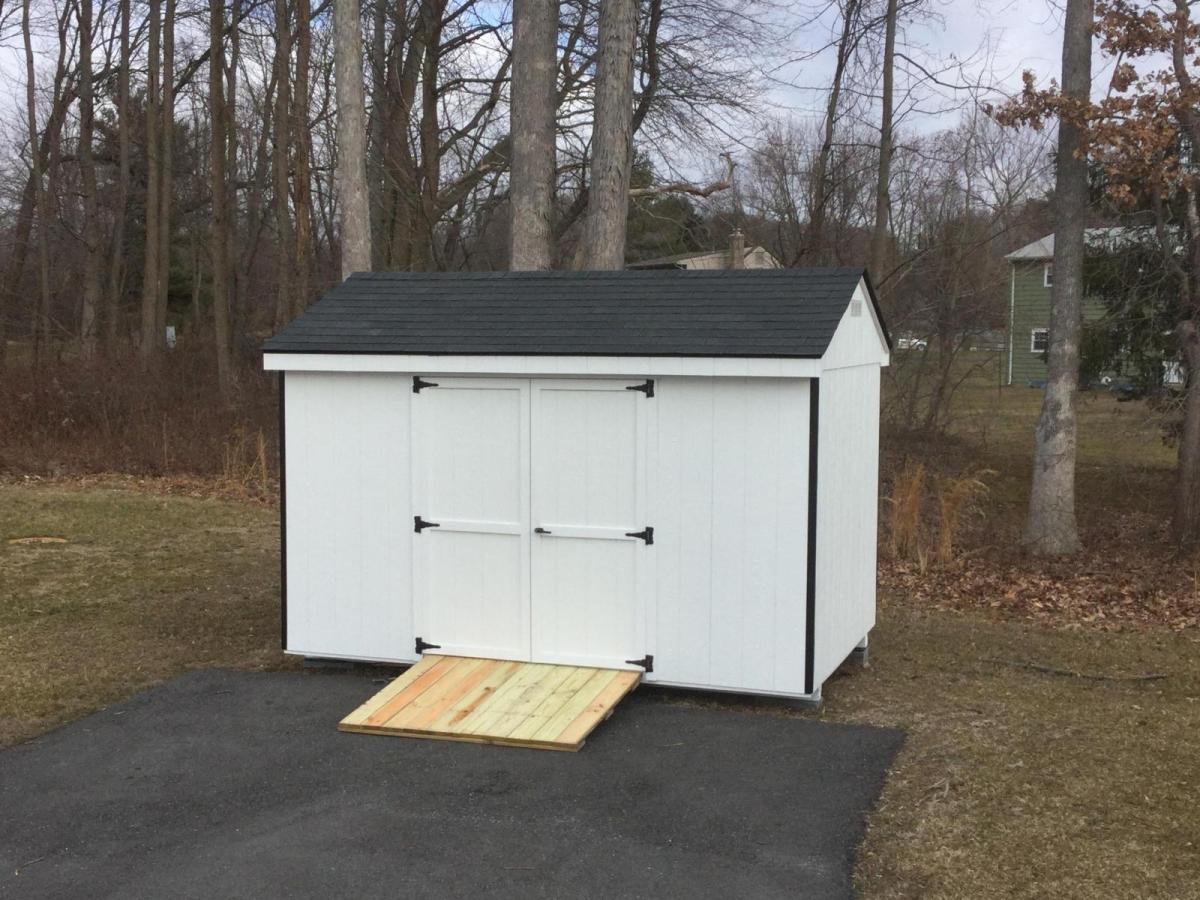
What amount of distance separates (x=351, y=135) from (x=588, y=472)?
Result: 28.3ft

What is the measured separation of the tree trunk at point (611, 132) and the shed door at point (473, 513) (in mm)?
5110

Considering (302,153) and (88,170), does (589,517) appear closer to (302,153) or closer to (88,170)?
(302,153)

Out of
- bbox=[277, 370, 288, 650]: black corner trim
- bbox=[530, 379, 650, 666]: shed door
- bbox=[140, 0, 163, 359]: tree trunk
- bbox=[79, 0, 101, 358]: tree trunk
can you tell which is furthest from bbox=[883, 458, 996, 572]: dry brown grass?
bbox=[79, 0, 101, 358]: tree trunk

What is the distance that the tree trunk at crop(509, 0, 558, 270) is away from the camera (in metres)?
11.9

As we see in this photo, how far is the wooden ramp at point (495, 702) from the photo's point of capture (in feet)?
19.9

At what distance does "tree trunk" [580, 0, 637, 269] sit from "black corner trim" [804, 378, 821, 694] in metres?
5.75

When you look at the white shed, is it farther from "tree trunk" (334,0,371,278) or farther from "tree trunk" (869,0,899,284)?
"tree trunk" (869,0,899,284)

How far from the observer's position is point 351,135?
1410cm

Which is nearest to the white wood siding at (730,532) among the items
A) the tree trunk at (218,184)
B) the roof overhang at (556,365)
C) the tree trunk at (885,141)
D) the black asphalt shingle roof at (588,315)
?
the roof overhang at (556,365)

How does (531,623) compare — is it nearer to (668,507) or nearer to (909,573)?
(668,507)

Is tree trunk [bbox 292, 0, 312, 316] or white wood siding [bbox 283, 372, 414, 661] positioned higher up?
tree trunk [bbox 292, 0, 312, 316]

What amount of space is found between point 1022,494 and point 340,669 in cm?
1212

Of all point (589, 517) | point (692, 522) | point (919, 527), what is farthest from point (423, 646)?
point (919, 527)

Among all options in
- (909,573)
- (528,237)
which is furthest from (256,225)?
(909,573)
